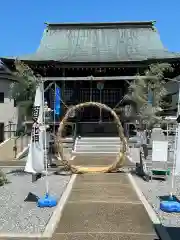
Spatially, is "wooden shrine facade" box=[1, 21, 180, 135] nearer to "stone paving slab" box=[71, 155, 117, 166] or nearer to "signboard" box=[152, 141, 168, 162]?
"stone paving slab" box=[71, 155, 117, 166]

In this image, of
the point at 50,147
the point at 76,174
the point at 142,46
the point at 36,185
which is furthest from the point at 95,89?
the point at 36,185

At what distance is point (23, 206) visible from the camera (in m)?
8.96

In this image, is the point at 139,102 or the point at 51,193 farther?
the point at 139,102

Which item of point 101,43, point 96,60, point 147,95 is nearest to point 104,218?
point 147,95

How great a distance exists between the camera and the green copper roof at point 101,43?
91.4 ft

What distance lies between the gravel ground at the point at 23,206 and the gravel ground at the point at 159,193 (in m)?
2.33

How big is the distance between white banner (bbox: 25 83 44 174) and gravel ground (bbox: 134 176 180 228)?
2938 mm

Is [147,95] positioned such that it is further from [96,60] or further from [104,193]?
[96,60]

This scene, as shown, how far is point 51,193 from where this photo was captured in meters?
10.5

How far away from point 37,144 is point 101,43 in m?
22.7

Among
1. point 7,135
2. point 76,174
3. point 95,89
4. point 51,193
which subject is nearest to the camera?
point 51,193

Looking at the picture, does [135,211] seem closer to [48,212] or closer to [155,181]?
[48,212]

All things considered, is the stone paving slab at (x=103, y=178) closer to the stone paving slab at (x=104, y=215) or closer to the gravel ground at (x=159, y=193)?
the gravel ground at (x=159, y=193)

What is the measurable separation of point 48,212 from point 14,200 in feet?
5.59
